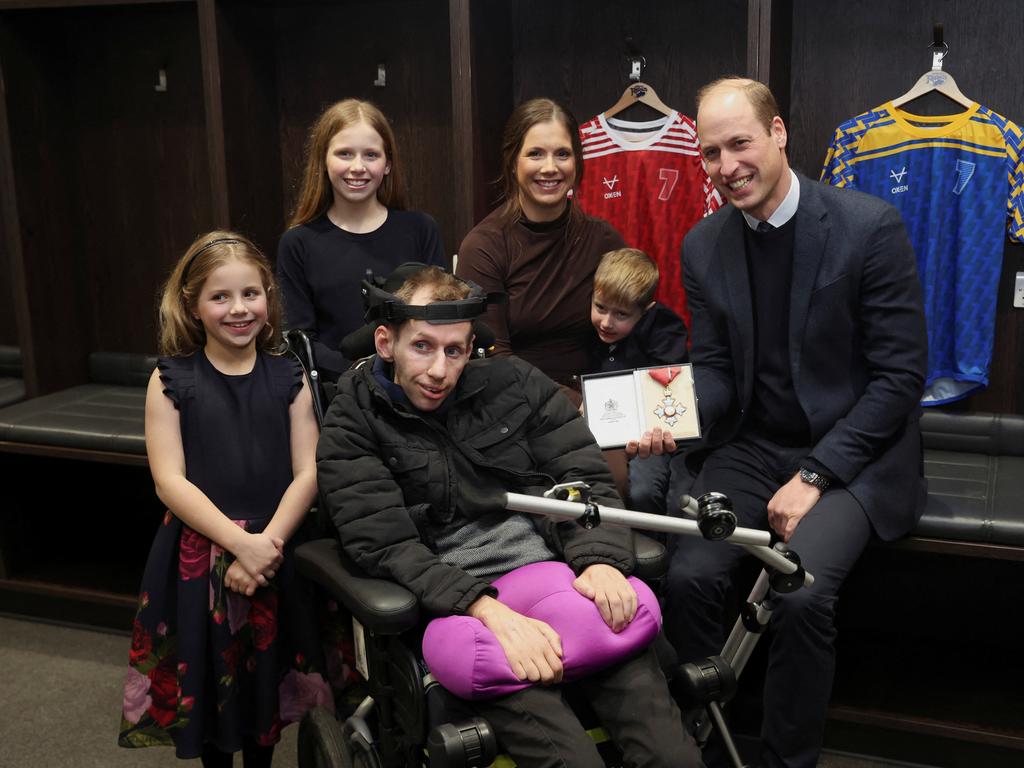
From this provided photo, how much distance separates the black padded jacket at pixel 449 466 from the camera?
6.32 ft

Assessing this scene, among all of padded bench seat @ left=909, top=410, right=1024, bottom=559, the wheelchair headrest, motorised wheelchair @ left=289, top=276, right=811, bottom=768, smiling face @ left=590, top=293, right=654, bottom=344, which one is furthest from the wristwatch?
the wheelchair headrest

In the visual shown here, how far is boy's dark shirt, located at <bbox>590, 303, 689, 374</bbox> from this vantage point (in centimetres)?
278

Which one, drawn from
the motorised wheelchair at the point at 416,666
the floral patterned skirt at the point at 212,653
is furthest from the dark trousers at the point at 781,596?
the floral patterned skirt at the point at 212,653

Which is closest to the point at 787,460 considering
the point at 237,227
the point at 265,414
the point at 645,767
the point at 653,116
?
the point at 645,767

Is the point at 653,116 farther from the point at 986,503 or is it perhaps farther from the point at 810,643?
the point at 810,643

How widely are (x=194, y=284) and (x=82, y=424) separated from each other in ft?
4.15

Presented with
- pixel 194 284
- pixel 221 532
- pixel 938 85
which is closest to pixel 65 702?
pixel 221 532

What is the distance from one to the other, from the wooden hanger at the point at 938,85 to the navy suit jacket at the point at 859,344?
82cm

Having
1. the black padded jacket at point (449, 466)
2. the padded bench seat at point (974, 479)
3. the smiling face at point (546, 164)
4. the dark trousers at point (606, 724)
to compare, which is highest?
the smiling face at point (546, 164)

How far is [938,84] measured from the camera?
3.06 metres

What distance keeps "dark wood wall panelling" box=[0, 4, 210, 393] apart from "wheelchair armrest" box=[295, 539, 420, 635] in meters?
2.24

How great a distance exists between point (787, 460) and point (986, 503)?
516 mm

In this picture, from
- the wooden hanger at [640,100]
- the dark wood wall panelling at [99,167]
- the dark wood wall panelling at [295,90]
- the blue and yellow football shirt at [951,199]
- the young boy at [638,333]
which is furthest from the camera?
the dark wood wall panelling at [99,167]

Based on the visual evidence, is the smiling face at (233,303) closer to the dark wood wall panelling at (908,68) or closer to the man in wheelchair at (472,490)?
the man in wheelchair at (472,490)
